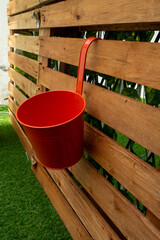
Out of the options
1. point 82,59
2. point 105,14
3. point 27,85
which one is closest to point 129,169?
point 82,59

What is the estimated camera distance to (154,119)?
25.4 inches

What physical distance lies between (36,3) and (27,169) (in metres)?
1.46

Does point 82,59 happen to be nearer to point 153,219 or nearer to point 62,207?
point 153,219

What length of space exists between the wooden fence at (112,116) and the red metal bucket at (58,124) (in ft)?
0.29

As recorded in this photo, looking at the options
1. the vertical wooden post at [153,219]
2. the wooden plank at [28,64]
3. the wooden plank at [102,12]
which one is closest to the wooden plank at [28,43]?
the wooden plank at [28,64]

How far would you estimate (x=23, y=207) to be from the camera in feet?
5.03

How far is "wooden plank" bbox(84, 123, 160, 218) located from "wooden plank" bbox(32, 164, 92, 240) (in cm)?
49

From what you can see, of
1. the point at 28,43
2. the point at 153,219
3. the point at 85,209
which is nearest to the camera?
the point at 153,219

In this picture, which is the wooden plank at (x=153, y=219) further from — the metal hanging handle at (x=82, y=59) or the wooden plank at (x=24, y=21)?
the wooden plank at (x=24, y=21)

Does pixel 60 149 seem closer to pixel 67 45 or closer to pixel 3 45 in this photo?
pixel 67 45

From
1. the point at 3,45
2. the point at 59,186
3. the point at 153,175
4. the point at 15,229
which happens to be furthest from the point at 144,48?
the point at 3,45

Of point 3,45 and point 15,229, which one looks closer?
point 15,229

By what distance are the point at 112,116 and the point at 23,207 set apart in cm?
113

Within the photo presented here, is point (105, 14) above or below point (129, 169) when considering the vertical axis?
above
